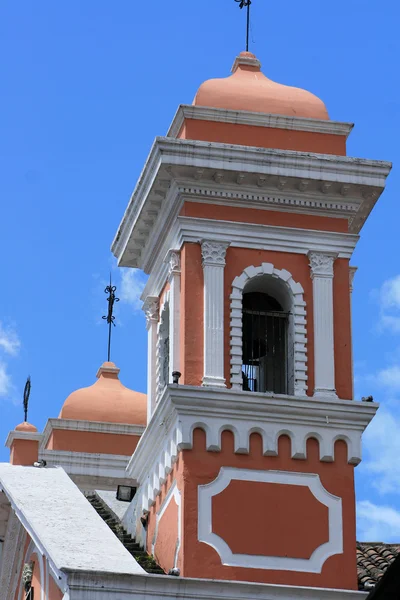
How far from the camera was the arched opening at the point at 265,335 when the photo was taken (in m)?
24.6

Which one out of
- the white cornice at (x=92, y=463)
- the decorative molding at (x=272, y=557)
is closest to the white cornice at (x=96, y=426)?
the white cornice at (x=92, y=463)

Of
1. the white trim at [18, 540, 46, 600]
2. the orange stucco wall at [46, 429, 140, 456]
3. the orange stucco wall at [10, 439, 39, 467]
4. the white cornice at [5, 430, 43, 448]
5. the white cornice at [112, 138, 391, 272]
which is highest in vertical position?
the orange stucco wall at [46, 429, 140, 456]

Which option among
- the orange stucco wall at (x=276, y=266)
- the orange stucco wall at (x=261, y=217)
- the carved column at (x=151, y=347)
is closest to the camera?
the orange stucco wall at (x=276, y=266)

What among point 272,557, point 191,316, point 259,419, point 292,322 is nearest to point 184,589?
point 272,557

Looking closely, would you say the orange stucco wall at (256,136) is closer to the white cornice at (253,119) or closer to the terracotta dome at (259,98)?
the white cornice at (253,119)

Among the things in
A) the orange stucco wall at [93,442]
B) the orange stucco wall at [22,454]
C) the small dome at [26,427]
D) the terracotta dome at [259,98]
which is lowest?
the orange stucco wall at [22,454]

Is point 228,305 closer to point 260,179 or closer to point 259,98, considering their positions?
point 260,179

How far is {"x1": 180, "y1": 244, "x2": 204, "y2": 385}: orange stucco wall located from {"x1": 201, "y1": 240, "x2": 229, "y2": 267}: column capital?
9 centimetres

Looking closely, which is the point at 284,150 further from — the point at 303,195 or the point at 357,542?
the point at 357,542

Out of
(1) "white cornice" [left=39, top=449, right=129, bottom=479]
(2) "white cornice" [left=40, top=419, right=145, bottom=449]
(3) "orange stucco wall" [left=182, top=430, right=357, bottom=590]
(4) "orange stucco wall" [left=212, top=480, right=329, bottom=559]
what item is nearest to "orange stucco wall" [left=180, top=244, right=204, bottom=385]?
(3) "orange stucco wall" [left=182, top=430, right=357, bottom=590]

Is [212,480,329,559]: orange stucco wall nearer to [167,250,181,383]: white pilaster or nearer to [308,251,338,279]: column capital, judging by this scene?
[167,250,181,383]: white pilaster

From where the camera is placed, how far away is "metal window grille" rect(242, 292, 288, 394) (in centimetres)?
2466

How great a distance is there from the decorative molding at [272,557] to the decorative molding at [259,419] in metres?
0.28

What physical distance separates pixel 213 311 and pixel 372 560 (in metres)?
3.84
